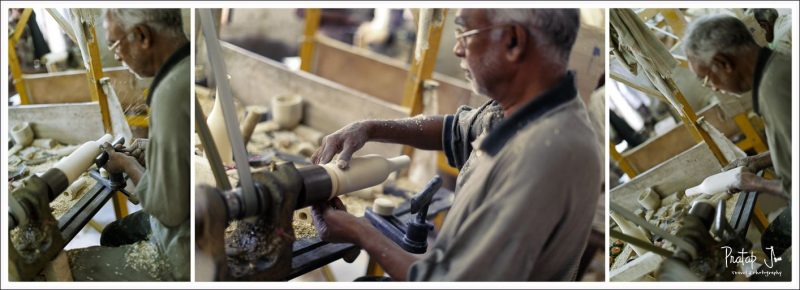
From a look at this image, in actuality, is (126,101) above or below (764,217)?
above

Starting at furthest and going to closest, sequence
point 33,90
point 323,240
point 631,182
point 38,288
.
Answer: point 33,90 < point 631,182 < point 323,240 < point 38,288

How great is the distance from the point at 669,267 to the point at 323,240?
92cm

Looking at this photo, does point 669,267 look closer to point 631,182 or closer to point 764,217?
point 764,217

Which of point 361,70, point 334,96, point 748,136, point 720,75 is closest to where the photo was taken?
point 720,75

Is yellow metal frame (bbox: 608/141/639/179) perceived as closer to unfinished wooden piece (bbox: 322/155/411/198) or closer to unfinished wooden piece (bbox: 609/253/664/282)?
unfinished wooden piece (bbox: 609/253/664/282)

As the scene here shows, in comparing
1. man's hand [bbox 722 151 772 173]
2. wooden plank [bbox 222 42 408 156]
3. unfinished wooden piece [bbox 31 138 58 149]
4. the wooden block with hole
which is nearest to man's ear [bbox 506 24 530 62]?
man's hand [bbox 722 151 772 173]

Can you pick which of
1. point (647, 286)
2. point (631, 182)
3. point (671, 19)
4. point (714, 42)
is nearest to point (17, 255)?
point (647, 286)

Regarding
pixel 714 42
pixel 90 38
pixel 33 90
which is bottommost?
pixel 33 90

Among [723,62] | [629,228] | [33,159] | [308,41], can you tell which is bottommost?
[308,41]

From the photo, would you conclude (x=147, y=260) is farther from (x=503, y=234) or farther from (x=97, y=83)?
(x=503, y=234)

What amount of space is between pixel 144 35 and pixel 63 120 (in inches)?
49.6

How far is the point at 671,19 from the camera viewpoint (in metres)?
3.63

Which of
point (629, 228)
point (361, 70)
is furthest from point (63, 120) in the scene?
point (361, 70)

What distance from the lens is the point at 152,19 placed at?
1982 millimetres
